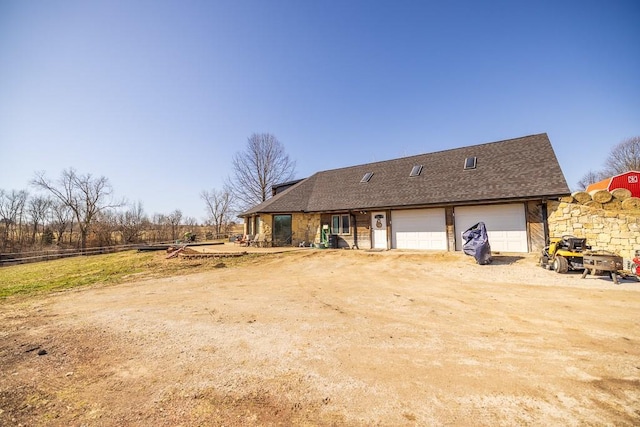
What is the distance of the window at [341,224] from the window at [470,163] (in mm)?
7798

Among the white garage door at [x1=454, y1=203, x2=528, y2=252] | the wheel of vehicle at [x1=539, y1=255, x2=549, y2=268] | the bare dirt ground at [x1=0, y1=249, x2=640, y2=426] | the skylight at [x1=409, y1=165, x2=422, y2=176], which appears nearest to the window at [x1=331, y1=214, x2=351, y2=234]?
the skylight at [x1=409, y1=165, x2=422, y2=176]

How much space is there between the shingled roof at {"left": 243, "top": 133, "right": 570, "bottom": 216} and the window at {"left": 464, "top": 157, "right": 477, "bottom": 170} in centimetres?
27

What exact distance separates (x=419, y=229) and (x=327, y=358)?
1259cm

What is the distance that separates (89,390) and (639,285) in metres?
11.8

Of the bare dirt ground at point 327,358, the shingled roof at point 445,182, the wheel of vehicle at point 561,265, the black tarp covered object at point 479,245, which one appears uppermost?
the shingled roof at point 445,182

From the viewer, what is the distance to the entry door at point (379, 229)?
15.6m

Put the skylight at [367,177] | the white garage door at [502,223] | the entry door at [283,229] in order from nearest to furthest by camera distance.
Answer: the white garage door at [502,223], the entry door at [283,229], the skylight at [367,177]

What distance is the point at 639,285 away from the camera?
6.77 m

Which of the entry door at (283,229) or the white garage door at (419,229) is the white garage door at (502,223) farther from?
the entry door at (283,229)

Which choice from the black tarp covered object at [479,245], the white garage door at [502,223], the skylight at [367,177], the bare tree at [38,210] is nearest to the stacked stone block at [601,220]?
the white garage door at [502,223]

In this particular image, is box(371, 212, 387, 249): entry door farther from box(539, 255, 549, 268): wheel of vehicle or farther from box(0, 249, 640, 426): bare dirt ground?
box(0, 249, 640, 426): bare dirt ground

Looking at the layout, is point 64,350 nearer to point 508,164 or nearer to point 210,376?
point 210,376

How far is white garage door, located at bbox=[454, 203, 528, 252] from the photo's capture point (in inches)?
474

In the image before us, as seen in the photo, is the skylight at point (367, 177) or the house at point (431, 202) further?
the skylight at point (367, 177)
